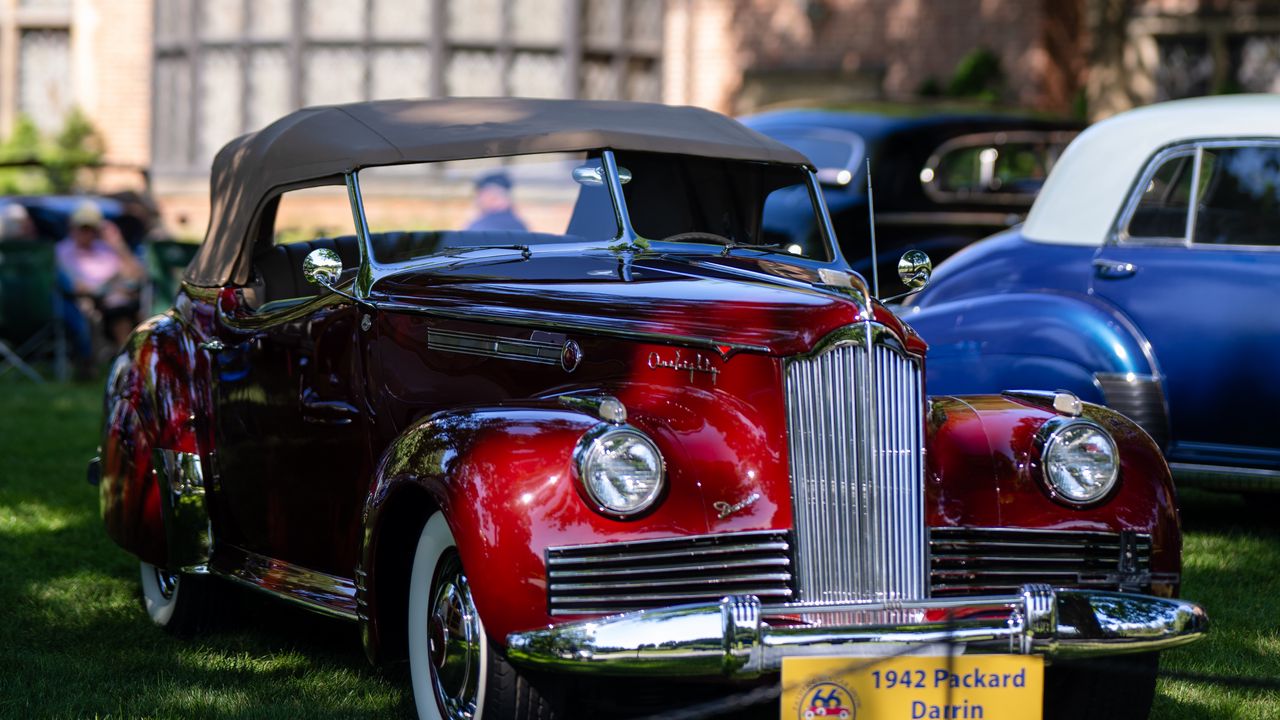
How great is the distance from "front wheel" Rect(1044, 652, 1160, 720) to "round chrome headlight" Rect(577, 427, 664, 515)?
1.17 metres

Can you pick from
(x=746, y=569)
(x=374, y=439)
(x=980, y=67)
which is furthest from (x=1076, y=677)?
(x=980, y=67)

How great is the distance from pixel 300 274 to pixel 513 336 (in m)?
1.68

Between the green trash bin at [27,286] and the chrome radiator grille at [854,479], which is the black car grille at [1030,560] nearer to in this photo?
the chrome radiator grille at [854,479]

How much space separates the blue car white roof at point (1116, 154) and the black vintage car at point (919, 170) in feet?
6.87

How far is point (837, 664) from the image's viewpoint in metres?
3.32

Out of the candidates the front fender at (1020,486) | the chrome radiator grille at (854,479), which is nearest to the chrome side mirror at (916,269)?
the front fender at (1020,486)

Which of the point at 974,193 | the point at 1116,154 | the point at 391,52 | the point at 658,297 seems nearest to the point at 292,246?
the point at 658,297

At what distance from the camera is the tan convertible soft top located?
4.94 m

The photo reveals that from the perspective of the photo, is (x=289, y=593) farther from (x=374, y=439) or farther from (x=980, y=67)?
(x=980, y=67)

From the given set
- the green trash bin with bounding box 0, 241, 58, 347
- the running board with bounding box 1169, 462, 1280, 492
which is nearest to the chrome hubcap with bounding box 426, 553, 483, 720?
the running board with bounding box 1169, 462, 1280, 492

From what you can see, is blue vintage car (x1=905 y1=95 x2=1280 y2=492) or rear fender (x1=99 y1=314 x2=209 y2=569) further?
blue vintage car (x1=905 y1=95 x2=1280 y2=492)

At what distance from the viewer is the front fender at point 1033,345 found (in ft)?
20.5

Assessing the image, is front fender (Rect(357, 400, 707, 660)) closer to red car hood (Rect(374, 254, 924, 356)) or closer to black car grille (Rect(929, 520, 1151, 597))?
red car hood (Rect(374, 254, 924, 356))

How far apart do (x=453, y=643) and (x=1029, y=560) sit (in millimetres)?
1369
